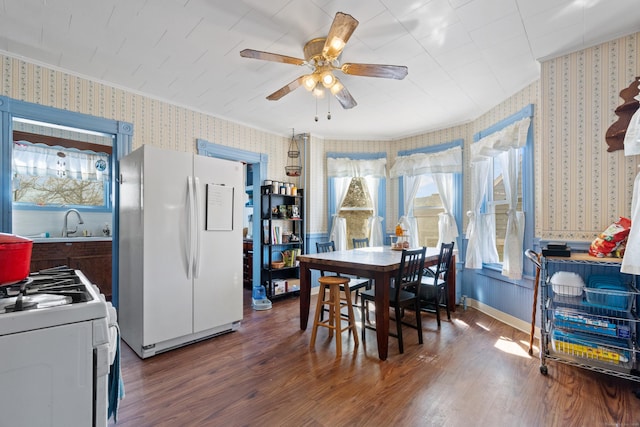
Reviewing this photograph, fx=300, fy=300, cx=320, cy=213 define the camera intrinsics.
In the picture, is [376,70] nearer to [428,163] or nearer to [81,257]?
[428,163]

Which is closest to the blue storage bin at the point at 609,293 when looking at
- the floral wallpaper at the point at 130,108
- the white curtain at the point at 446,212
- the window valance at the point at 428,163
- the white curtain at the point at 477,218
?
the white curtain at the point at 477,218

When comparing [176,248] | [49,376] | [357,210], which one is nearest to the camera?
[49,376]

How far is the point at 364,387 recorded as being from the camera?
7.04ft

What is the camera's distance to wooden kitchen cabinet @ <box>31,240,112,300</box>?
3.65 metres

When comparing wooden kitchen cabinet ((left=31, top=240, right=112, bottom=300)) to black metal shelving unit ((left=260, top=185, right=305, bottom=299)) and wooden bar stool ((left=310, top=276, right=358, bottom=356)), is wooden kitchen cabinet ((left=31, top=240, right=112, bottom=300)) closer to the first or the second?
black metal shelving unit ((left=260, top=185, right=305, bottom=299))

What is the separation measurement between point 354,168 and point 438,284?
8.00 ft

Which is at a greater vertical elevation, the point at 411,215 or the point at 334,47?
the point at 334,47

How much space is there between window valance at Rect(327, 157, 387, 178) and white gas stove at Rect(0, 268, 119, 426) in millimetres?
4213

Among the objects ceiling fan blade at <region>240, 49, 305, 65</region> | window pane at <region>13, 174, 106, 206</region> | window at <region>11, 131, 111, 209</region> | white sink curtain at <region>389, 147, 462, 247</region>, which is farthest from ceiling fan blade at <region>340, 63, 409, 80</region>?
window pane at <region>13, 174, 106, 206</region>

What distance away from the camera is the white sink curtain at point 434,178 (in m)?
4.36

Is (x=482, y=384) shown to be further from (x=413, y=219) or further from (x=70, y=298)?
(x=413, y=219)

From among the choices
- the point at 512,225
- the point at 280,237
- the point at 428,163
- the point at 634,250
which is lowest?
the point at 280,237

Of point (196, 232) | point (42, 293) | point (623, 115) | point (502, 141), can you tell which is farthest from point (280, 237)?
point (623, 115)

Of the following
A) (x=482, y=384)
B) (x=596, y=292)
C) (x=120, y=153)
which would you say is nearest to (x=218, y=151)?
(x=120, y=153)
